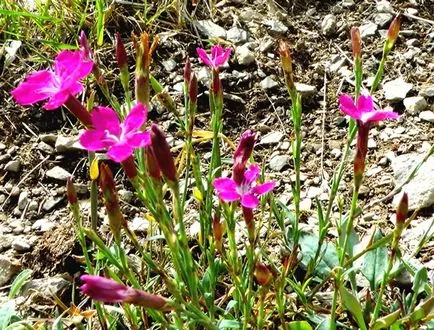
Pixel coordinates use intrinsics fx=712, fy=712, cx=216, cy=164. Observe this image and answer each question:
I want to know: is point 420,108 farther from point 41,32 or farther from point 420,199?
point 41,32


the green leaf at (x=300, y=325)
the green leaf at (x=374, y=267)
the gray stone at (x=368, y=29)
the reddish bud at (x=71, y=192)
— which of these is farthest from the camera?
the gray stone at (x=368, y=29)

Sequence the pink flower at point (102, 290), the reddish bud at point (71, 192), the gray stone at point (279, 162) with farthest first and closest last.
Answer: the gray stone at point (279, 162)
the reddish bud at point (71, 192)
the pink flower at point (102, 290)

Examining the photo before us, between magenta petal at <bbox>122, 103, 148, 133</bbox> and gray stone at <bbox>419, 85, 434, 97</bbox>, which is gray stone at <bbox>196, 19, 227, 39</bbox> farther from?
magenta petal at <bbox>122, 103, 148, 133</bbox>

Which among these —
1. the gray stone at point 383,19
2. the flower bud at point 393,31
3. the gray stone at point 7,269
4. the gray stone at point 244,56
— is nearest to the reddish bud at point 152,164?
the flower bud at point 393,31

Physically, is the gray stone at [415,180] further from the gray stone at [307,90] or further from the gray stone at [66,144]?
the gray stone at [66,144]

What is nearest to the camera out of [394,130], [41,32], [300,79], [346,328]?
[346,328]

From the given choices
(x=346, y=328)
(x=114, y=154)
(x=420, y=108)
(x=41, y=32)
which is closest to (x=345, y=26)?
(x=420, y=108)
